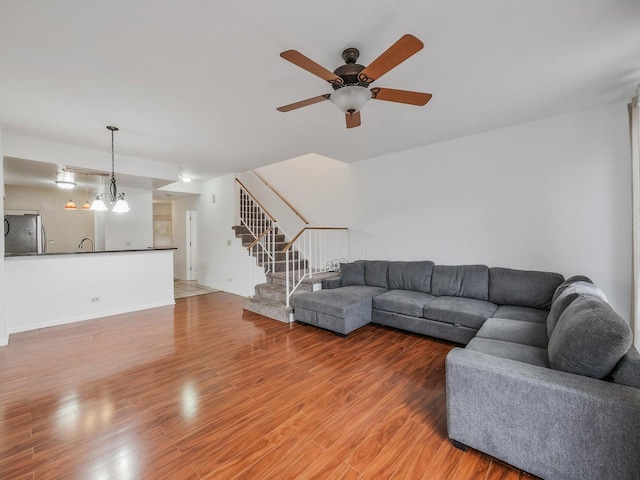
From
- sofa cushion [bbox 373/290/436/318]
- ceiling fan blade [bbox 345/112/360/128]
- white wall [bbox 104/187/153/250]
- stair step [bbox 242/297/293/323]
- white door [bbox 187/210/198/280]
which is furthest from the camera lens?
white door [bbox 187/210/198/280]

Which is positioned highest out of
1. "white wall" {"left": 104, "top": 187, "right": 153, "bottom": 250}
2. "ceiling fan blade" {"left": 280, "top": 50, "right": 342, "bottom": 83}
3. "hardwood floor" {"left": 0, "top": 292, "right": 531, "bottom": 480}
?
"ceiling fan blade" {"left": 280, "top": 50, "right": 342, "bottom": 83}

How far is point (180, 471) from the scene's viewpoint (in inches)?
60.8

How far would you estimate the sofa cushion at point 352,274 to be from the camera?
4.56 m

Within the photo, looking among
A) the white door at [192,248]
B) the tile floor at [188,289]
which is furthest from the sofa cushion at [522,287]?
the white door at [192,248]

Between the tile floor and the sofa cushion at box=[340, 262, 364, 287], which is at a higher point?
the sofa cushion at box=[340, 262, 364, 287]

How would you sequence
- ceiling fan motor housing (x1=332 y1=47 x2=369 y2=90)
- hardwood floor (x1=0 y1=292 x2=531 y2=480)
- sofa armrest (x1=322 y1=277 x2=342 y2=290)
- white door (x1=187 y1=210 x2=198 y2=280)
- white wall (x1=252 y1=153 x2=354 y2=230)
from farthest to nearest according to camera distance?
white door (x1=187 y1=210 x2=198 y2=280), white wall (x1=252 y1=153 x2=354 y2=230), sofa armrest (x1=322 y1=277 x2=342 y2=290), ceiling fan motor housing (x1=332 y1=47 x2=369 y2=90), hardwood floor (x1=0 y1=292 x2=531 y2=480)

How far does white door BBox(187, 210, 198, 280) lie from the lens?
7.99 m

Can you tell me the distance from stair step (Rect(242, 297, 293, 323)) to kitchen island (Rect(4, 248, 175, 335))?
1823 millimetres

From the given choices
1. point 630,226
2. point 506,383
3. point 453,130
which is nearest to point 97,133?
point 453,130

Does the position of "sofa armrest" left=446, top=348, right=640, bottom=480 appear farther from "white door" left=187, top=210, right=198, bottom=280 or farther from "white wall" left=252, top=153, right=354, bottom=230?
"white door" left=187, top=210, right=198, bottom=280

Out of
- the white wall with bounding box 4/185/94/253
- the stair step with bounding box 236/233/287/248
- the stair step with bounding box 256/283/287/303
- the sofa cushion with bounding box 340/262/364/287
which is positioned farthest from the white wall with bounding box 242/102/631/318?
the white wall with bounding box 4/185/94/253

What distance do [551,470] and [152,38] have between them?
3.57 metres

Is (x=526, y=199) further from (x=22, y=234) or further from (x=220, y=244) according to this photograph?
(x=22, y=234)

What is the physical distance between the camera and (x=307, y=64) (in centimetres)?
169
